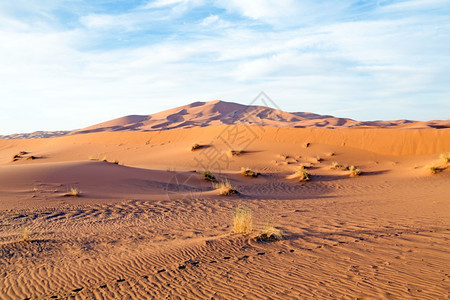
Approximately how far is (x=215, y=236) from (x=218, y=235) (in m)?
0.12

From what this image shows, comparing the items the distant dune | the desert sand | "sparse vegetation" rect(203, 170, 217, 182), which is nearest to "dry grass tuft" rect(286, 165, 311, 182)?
the desert sand

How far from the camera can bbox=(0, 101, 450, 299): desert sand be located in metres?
4.42

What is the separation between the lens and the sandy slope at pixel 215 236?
4.41 metres

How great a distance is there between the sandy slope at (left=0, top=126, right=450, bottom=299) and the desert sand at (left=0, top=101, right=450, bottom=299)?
0.09 ft

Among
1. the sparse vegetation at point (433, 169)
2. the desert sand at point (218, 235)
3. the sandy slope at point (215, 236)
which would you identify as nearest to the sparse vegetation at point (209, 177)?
the desert sand at point (218, 235)

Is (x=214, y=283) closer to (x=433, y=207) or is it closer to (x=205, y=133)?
(x=433, y=207)

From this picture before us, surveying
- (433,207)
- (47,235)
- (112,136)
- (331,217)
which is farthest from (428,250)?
(112,136)

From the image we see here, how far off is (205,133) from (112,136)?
11.8 m

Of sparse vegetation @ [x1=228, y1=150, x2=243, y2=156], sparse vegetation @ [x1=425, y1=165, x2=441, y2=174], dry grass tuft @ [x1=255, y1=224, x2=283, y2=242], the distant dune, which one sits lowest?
sparse vegetation @ [x1=425, y1=165, x2=441, y2=174]

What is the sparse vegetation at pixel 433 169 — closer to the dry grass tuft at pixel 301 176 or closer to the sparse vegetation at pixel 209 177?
the dry grass tuft at pixel 301 176

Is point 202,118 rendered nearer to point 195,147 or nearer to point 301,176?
point 195,147

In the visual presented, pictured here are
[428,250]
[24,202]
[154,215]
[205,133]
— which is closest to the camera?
[428,250]

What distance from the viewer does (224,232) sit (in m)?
7.35

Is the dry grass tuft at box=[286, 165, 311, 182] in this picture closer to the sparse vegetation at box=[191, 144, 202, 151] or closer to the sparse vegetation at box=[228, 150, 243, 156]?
the sparse vegetation at box=[228, 150, 243, 156]
